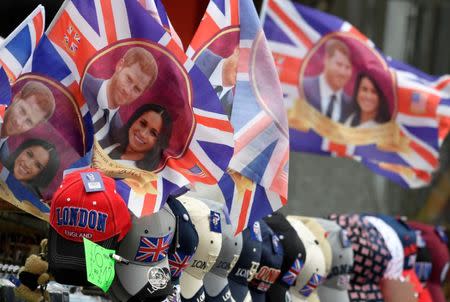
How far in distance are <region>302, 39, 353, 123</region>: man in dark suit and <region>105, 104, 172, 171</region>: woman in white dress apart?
3.92 metres

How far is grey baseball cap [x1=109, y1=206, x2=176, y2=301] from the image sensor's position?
534cm

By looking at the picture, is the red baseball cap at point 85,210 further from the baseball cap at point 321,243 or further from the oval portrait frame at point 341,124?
the oval portrait frame at point 341,124

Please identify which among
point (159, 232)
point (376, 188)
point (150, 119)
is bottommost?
point (376, 188)

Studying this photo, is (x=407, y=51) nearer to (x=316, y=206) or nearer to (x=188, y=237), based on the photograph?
(x=316, y=206)

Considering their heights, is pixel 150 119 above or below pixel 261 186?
above

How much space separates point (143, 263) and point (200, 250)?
723 millimetres

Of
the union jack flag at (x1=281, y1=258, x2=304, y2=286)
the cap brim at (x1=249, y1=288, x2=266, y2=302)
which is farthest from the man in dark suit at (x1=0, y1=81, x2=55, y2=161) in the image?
the union jack flag at (x1=281, y1=258, x2=304, y2=286)

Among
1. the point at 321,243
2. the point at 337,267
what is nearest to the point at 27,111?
the point at 321,243

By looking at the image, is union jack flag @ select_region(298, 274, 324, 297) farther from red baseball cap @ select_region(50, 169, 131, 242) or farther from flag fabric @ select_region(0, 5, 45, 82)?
red baseball cap @ select_region(50, 169, 131, 242)

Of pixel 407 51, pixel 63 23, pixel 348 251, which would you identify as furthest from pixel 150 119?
pixel 407 51

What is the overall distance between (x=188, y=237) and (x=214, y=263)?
1.83 ft

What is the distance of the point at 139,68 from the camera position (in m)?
5.51

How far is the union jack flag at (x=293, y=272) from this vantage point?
7.06 metres

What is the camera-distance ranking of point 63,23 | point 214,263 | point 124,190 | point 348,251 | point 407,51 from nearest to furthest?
point 124,190 < point 63,23 < point 214,263 < point 348,251 < point 407,51
